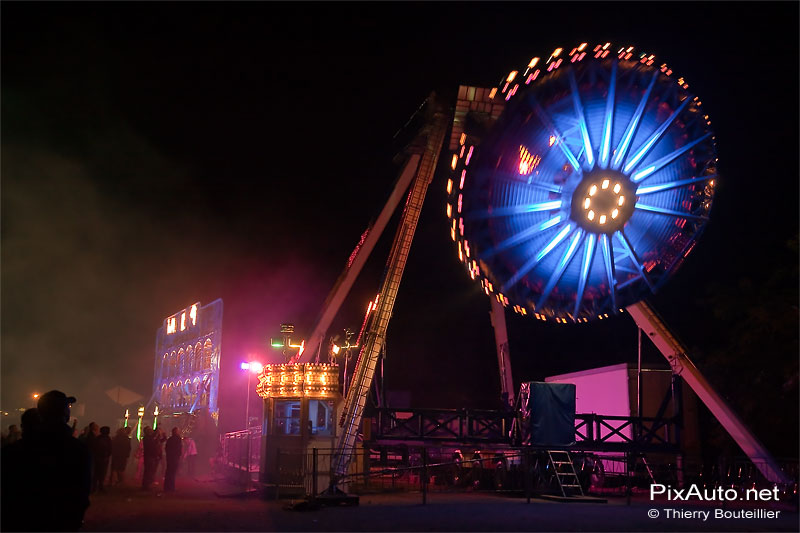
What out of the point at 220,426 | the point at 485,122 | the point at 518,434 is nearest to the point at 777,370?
the point at 518,434

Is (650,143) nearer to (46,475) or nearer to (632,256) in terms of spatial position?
(632,256)

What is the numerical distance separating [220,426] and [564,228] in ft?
73.5

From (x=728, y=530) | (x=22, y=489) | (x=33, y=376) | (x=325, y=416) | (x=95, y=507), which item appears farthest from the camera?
(x=33, y=376)

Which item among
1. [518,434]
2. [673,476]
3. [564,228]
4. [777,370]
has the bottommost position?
[673,476]

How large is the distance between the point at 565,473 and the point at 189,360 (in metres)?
32.5

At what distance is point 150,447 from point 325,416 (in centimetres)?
612

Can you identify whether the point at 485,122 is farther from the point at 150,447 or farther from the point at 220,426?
the point at 220,426

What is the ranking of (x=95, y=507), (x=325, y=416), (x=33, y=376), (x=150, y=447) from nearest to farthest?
(x=95, y=507), (x=325, y=416), (x=150, y=447), (x=33, y=376)

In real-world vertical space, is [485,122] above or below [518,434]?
above

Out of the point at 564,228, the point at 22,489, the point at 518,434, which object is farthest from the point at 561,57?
the point at 22,489

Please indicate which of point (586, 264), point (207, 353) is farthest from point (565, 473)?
point (207, 353)

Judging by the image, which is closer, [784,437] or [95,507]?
[95,507]

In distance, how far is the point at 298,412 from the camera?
19.8 meters

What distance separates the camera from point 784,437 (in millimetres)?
25141
